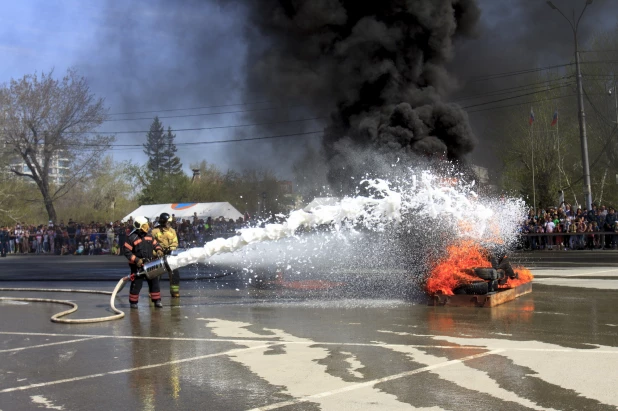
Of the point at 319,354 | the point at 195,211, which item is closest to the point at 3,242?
the point at 195,211

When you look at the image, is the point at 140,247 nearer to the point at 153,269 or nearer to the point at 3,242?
the point at 153,269

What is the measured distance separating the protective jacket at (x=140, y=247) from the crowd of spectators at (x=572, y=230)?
1912cm

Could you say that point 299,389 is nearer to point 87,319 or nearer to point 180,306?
point 87,319

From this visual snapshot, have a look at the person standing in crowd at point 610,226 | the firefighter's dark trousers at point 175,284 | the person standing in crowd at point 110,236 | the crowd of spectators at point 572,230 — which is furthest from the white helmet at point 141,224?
the person standing in crowd at point 110,236

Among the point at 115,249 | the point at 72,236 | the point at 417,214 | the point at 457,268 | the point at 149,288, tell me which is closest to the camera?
the point at 457,268

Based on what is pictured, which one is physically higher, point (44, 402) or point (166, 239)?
point (166, 239)

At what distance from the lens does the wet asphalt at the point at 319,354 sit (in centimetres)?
566

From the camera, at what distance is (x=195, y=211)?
4088 cm

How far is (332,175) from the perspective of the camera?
18016mm

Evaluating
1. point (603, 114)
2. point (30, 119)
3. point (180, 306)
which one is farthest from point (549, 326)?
point (30, 119)

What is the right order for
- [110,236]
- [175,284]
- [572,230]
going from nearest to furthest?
[175,284], [572,230], [110,236]

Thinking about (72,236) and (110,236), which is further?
(72,236)

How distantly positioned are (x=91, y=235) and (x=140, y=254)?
1038 inches

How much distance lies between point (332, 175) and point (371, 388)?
12.3 meters
